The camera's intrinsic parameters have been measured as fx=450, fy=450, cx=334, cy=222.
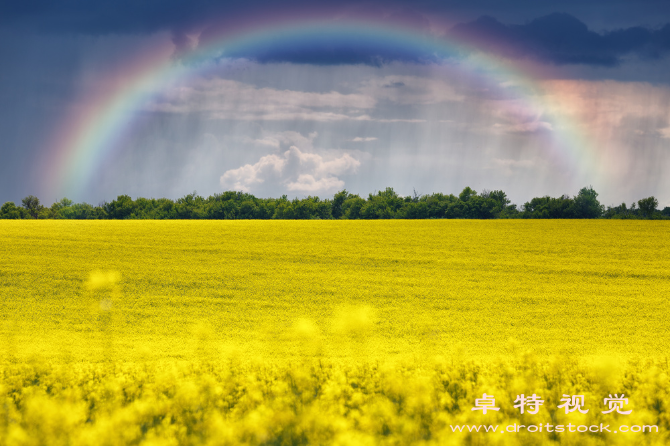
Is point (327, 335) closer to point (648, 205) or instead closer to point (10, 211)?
point (648, 205)

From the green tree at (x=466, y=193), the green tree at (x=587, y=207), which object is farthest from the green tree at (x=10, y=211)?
the green tree at (x=587, y=207)

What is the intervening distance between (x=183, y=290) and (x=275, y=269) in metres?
3.96

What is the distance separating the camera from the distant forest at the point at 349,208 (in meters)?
41.2

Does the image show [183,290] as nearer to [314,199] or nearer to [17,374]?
[17,374]

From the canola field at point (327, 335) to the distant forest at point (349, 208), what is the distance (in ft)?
51.5

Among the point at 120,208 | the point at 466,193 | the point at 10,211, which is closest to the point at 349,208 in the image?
the point at 466,193

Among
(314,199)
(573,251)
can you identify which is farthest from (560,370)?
(314,199)

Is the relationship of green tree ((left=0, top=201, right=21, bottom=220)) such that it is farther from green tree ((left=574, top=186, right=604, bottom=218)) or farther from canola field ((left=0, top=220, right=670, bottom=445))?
green tree ((left=574, top=186, right=604, bottom=218))

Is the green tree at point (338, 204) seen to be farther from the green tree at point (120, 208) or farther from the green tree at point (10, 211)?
the green tree at point (10, 211)

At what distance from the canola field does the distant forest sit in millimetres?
15700

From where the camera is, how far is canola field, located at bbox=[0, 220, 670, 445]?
5.61 meters

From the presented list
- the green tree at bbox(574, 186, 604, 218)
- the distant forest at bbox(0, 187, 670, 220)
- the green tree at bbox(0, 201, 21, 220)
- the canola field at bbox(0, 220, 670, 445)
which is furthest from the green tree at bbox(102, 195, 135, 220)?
the green tree at bbox(574, 186, 604, 218)

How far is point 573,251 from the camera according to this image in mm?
21250

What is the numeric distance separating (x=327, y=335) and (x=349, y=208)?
162 ft
